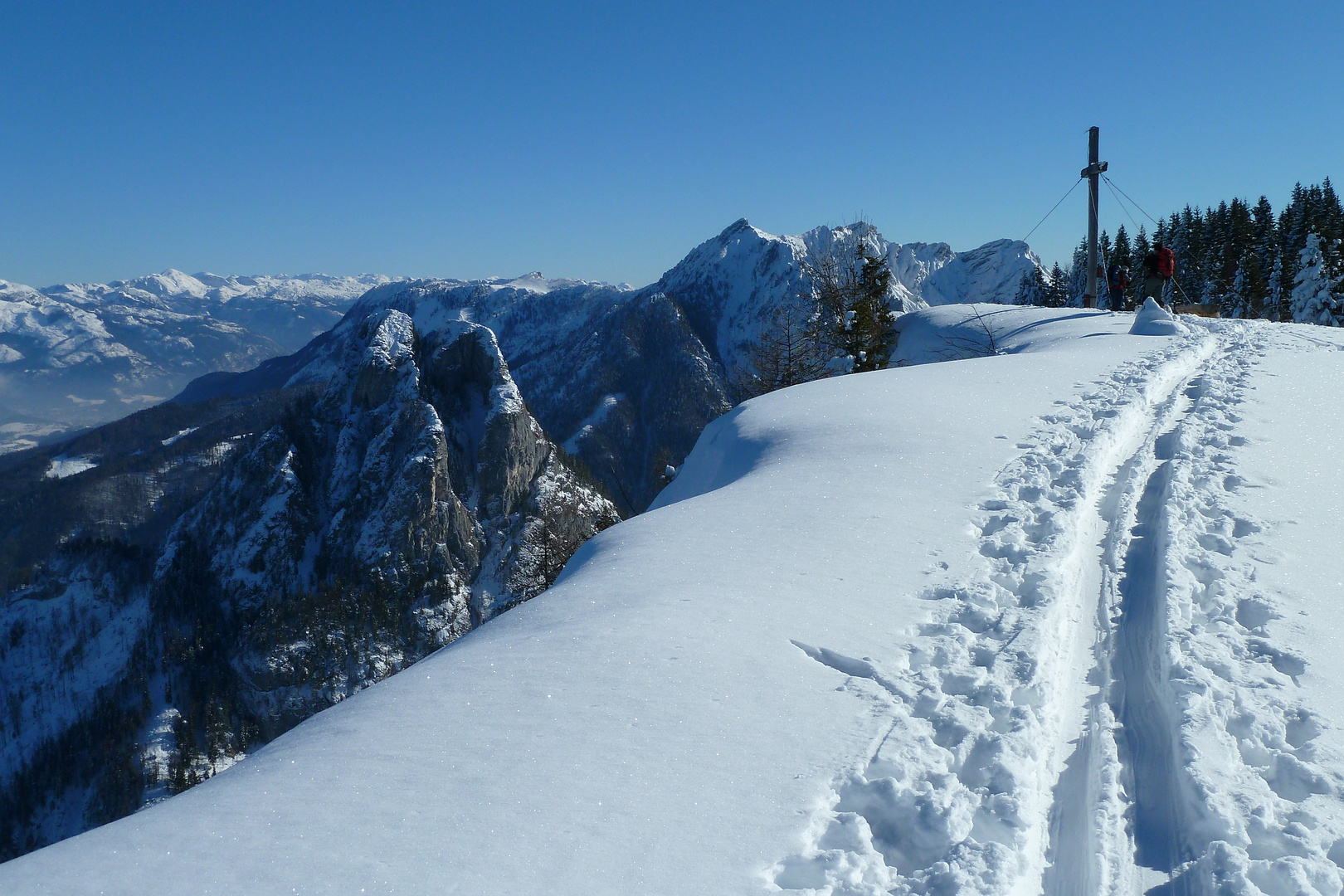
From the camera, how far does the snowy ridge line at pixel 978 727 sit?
3.17 metres

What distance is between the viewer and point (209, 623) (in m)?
86.1

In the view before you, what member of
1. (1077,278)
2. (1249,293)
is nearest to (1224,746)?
(1249,293)

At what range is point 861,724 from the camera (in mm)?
4062

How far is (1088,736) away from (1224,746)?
0.62m

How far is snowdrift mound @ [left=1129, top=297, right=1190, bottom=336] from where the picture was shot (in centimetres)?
1768

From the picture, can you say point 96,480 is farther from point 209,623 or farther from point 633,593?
point 633,593

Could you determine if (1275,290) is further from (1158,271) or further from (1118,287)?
(1158,271)

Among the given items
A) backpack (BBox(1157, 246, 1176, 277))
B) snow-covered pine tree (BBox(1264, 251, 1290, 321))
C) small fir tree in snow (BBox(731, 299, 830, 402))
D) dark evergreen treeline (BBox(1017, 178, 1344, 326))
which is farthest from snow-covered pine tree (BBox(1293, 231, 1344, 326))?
small fir tree in snow (BBox(731, 299, 830, 402))

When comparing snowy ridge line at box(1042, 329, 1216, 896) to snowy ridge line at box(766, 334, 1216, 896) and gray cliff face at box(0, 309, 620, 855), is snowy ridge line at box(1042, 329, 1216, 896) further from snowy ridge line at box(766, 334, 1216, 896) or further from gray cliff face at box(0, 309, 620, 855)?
gray cliff face at box(0, 309, 620, 855)

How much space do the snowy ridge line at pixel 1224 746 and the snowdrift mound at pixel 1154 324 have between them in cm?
1385

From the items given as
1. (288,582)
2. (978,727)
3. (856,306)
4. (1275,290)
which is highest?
(1275,290)

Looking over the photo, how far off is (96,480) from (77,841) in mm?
208209

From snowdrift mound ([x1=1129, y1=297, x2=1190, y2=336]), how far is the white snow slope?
37.6 feet

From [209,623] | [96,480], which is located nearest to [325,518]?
[209,623]
